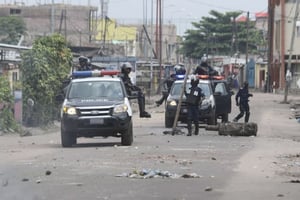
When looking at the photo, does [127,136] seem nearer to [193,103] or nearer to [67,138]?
[67,138]

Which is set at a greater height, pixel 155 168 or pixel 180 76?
pixel 180 76

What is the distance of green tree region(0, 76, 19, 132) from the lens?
27.9 meters

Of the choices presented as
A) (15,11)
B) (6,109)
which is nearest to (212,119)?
(6,109)

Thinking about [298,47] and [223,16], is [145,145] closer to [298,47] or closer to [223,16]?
[298,47]

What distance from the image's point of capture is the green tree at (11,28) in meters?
75.1

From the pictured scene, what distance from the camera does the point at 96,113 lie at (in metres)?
20.4

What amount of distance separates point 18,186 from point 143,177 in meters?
2.22

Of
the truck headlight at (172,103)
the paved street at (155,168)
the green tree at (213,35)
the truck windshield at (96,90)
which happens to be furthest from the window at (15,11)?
the truck windshield at (96,90)

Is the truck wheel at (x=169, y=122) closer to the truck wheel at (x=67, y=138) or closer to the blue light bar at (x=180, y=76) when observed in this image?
the blue light bar at (x=180, y=76)

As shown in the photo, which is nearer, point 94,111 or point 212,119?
point 94,111

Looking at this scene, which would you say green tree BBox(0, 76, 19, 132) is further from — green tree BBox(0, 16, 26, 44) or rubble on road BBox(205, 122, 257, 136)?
green tree BBox(0, 16, 26, 44)

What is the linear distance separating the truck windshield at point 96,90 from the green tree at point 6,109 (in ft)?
23.0

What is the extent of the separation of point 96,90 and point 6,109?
25.2ft

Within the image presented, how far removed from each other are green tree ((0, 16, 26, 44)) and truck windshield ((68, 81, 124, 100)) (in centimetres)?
5357
